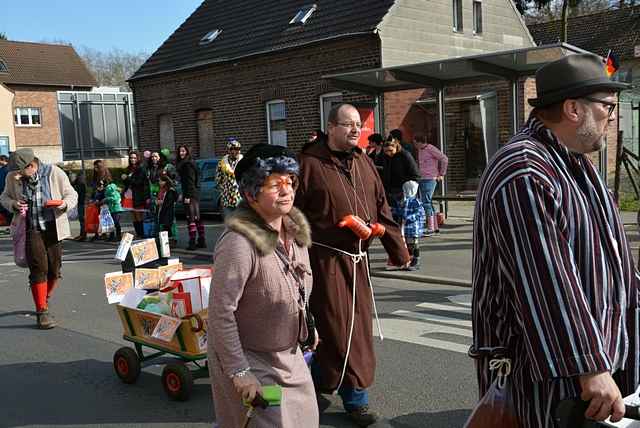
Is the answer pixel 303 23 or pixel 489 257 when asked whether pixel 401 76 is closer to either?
pixel 303 23

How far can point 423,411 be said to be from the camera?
15.3 feet

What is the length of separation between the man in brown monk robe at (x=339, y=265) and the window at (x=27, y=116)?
49.2 metres

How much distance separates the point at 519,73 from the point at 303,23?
8807 mm

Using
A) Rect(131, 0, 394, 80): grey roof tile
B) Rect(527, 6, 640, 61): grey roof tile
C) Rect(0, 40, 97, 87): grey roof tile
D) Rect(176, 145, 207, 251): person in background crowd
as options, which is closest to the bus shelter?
Rect(176, 145, 207, 251): person in background crowd

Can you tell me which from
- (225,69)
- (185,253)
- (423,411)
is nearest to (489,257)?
(423,411)

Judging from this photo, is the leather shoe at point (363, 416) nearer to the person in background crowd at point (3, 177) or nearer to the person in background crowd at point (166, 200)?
the person in background crowd at point (166, 200)

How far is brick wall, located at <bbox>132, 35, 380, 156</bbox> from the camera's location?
18.0 meters

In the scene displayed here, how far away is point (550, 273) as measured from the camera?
2.10 meters

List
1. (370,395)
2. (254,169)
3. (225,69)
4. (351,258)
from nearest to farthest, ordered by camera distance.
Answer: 1. (254,169)
2. (351,258)
3. (370,395)
4. (225,69)

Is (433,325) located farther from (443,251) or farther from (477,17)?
(477,17)

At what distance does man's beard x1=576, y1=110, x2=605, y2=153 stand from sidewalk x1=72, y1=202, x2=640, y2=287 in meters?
6.61

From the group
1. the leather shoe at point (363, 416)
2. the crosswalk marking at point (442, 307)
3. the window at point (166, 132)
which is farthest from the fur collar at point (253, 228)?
the window at point (166, 132)

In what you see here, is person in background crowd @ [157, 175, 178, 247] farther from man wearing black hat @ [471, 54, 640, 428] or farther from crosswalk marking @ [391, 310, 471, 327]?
man wearing black hat @ [471, 54, 640, 428]

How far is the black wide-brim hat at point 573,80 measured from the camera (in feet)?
7.45
